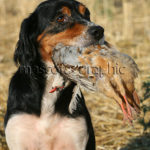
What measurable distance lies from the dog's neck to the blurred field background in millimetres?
549

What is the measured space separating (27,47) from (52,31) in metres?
0.28

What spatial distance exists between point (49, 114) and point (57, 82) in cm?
30

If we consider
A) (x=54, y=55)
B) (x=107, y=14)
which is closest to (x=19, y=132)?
(x=54, y=55)

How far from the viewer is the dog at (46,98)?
292 cm

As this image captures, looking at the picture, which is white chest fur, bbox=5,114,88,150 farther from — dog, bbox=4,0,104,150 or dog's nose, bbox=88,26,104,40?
dog's nose, bbox=88,26,104,40

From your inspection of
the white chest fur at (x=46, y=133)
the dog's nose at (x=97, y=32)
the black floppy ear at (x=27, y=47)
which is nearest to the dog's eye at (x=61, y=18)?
the black floppy ear at (x=27, y=47)

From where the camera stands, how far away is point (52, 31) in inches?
120

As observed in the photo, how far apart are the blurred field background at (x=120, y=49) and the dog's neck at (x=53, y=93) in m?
0.55

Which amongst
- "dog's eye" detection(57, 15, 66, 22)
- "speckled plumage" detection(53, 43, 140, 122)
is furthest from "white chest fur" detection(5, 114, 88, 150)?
"dog's eye" detection(57, 15, 66, 22)

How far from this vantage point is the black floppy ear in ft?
9.72

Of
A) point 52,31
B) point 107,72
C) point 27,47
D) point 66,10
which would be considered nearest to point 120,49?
point 66,10

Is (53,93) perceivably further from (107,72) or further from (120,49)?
(120,49)

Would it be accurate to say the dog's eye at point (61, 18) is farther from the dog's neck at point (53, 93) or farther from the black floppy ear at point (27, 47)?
the dog's neck at point (53, 93)

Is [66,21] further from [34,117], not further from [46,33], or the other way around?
[34,117]
